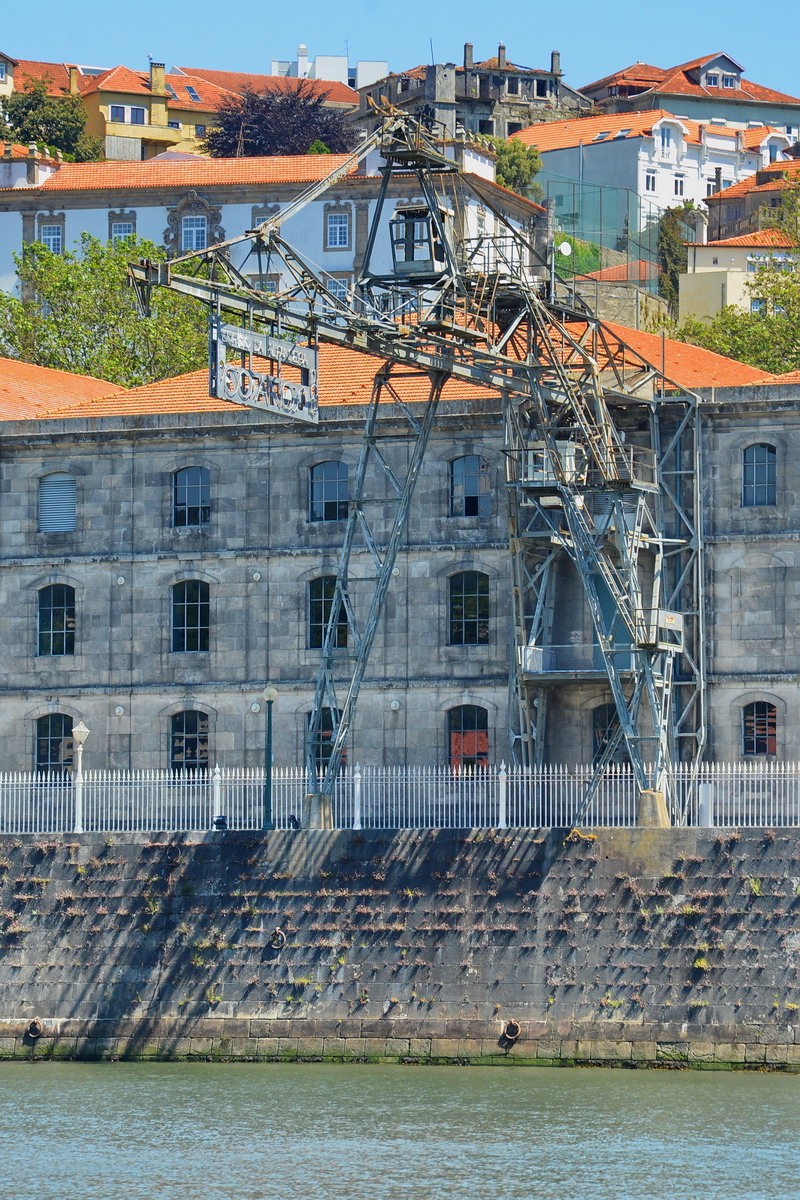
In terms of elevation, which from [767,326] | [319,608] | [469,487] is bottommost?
[319,608]

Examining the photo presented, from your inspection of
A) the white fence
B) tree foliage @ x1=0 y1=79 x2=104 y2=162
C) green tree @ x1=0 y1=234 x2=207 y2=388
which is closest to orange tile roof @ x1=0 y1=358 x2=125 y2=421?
green tree @ x1=0 y1=234 x2=207 y2=388

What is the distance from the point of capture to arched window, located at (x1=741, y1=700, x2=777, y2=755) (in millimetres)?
46906

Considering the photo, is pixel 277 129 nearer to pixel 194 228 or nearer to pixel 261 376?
pixel 194 228

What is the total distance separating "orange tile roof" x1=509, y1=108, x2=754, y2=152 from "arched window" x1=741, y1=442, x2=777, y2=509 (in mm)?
68739

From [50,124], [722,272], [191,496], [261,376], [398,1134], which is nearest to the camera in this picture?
[398,1134]

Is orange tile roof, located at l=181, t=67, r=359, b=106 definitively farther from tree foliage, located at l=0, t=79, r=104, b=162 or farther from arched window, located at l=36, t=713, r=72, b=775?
arched window, located at l=36, t=713, r=72, b=775

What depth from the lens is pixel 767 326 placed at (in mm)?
70312

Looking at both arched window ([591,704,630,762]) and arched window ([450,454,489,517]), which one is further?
arched window ([450,454,489,517])

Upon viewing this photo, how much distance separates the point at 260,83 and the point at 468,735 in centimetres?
10104

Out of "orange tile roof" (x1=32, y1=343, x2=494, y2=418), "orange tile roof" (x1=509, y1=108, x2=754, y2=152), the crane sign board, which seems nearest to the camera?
the crane sign board

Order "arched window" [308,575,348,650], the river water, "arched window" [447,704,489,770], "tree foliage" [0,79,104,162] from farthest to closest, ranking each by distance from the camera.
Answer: "tree foliage" [0,79,104,162], "arched window" [308,575,348,650], "arched window" [447,704,489,770], the river water

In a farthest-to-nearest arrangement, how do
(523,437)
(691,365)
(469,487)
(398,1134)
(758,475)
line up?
(691,365) < (469,487) < (758,475) < (523,437) < (398,1134)

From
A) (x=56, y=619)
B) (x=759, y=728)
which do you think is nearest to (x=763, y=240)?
(x=759, y=728)

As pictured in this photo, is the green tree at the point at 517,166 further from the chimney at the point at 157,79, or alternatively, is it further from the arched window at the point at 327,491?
the arched window at the point at 327,491
